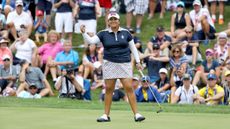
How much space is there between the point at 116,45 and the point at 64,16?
9540mm

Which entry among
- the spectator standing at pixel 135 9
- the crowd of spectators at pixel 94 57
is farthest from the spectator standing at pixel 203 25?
the spectator standing at pixel 135 9

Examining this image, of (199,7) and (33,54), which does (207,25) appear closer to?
(199,7)

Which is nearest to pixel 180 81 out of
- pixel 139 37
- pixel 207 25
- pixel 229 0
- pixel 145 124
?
pixel 207 25

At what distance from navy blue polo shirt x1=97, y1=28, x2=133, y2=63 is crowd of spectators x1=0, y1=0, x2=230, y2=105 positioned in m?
3.85

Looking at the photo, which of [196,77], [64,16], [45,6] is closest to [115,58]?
[196,77]

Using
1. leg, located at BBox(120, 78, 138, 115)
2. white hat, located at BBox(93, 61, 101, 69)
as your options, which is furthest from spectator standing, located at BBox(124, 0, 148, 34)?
leg, located at BBox(120, 78, 138, 115)

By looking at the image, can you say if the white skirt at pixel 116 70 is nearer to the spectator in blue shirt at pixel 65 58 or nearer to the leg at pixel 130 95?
the leg at pixel 130 95

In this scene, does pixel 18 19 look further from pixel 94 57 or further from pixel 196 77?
pixel 196 77

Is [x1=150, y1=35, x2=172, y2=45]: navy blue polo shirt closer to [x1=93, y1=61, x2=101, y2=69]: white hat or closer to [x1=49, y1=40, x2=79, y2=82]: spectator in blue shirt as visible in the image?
[x1=93, y1=61, x2=101, y2=69]: white hat

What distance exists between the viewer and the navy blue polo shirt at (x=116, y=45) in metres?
13.4

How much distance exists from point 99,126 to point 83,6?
1015cm

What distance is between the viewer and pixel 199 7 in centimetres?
2244

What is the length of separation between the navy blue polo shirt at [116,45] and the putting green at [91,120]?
43.4 inches

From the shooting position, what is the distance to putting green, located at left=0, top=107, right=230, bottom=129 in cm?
1257
